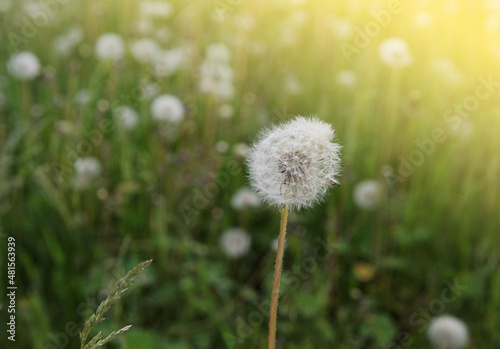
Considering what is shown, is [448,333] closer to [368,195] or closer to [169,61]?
[368,195]

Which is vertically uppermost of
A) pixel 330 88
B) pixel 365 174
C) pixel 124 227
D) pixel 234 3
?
pixel 234 3

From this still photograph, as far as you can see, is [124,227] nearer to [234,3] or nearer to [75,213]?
[75,213]

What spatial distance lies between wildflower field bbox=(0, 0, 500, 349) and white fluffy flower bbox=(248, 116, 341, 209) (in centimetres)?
1

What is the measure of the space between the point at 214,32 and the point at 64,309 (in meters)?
2.36

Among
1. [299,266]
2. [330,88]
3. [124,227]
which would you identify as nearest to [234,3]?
[330,88]

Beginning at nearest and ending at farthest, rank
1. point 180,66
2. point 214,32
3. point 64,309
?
1. point 64,309
2. point 180,66
3. point 214,32

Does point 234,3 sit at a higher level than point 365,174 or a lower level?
higher

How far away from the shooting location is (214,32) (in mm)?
3639

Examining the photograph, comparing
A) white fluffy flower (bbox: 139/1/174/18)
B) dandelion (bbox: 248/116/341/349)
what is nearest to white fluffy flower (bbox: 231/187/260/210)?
dandelion (bbox: 248/116/341/349)

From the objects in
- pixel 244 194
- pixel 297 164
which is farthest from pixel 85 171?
pixel 297 164

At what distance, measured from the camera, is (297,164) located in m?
0.95

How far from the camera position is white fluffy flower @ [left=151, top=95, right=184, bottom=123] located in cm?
235

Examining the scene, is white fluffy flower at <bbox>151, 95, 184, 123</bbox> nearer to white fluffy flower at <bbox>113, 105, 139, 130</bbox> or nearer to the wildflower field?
the wildflower field

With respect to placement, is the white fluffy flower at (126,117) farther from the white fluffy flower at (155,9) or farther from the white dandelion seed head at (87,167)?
the white fluffy flower at (155,9)
